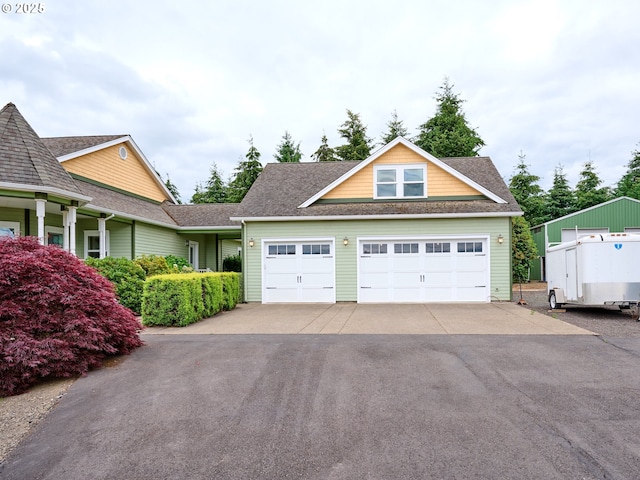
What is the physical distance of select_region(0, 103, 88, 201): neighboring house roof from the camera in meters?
10.1

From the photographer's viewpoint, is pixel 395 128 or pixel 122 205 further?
pixel 395 128

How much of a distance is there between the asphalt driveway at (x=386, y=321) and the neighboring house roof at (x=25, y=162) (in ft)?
18.0

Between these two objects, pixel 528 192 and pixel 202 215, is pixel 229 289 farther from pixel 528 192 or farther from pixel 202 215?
pixel 528 192

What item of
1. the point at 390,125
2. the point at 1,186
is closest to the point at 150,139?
the point at 390,125

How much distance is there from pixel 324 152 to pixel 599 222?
23675 mm

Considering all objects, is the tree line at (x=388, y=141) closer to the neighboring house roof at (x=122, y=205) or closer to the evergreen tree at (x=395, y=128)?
the evergreen tree at (x=395, y=128)

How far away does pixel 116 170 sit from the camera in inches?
633

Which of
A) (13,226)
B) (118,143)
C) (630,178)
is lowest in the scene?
(13,226)

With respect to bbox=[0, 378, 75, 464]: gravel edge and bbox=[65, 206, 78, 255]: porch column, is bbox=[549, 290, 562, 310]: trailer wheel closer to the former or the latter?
bbox=[0, 378, 75, 464]: gravel edge

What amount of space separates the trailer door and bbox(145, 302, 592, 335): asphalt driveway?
1218mm

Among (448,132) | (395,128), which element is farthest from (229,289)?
(395,128)

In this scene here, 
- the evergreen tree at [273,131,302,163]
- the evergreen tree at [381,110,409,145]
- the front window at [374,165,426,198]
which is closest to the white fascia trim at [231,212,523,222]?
the front window at [374,165,426,198]

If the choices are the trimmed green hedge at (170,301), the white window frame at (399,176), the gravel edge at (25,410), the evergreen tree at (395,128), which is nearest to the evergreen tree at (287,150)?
the evergreen tree at (395,128)

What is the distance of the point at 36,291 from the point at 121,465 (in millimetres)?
3526
